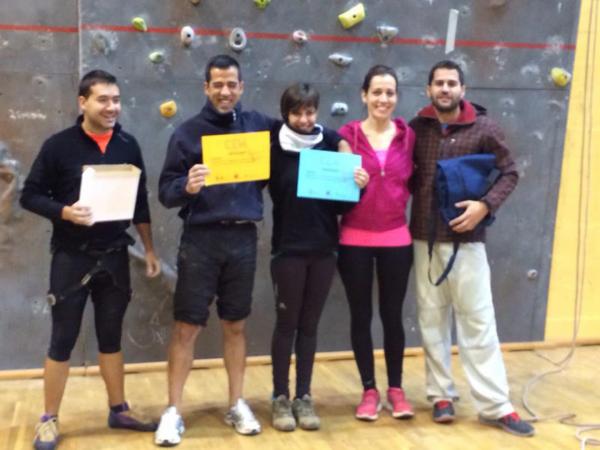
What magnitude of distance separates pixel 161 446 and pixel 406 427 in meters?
0.92

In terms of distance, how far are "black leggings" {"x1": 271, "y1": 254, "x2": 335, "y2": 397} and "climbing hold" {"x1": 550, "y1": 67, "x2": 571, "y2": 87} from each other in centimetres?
170

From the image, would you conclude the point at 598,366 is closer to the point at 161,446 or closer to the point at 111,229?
the point at 161,446

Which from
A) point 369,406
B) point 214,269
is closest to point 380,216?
point 214,269

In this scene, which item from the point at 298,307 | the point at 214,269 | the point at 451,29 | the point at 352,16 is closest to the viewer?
the point at 214,269

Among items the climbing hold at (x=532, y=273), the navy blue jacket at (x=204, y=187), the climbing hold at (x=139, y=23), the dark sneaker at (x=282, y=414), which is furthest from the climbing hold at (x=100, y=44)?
the climbing hold at (x=532, y=273)

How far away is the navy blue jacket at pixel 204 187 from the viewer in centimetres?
274

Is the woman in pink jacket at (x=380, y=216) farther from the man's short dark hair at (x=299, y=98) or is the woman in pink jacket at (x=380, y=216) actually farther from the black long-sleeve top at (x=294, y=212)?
the man's short dark hair at (x=299, y=98)

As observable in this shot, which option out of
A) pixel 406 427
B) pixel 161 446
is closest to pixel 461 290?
pixel 406 427

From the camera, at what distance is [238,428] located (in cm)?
292

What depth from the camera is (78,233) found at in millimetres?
2729

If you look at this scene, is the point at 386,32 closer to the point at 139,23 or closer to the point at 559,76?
the point at 559,76

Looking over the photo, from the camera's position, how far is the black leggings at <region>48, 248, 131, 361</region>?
272 centimetres

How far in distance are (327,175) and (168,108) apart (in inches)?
39.6

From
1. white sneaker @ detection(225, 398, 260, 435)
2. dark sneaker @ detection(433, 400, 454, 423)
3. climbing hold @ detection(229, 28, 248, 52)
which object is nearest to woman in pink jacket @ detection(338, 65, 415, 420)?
dark sneaker @ detection(433, 400, 454, 423)
